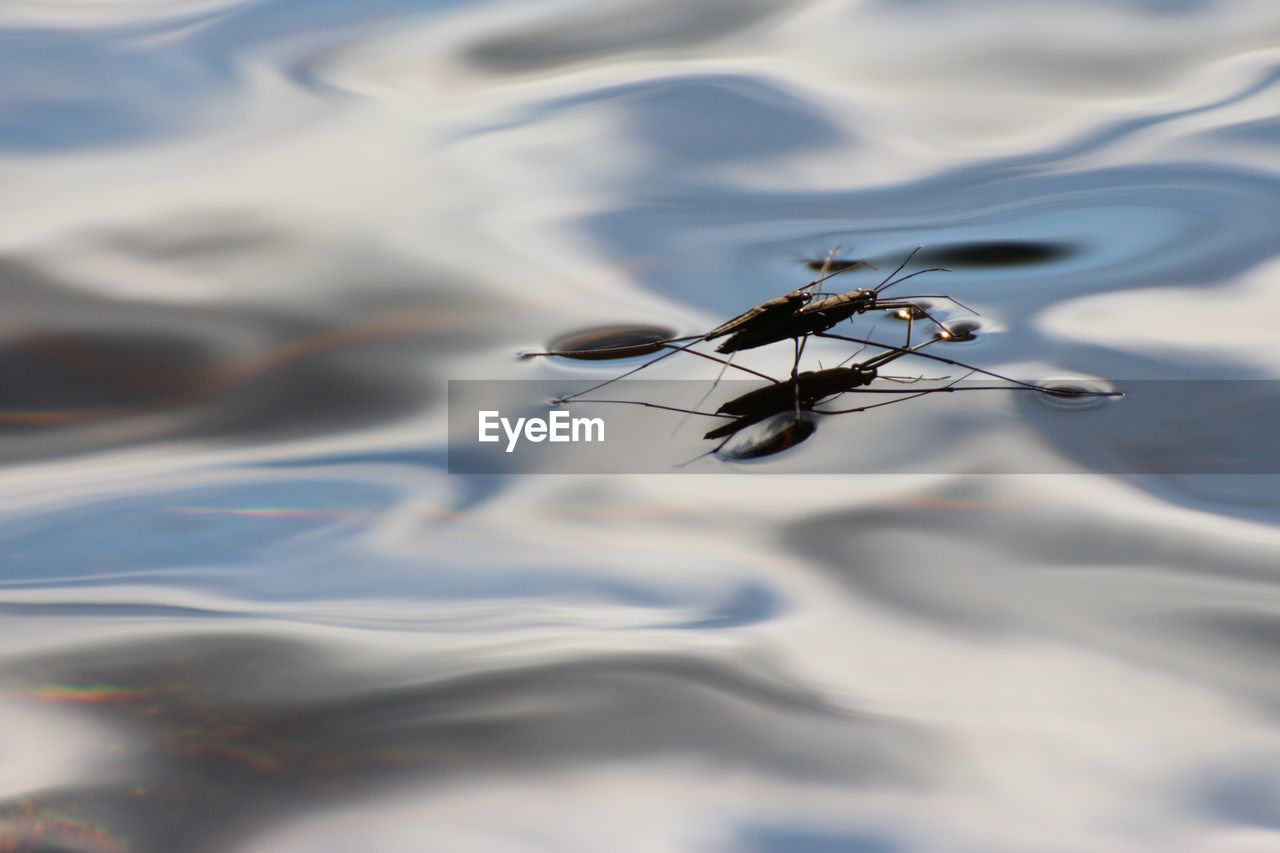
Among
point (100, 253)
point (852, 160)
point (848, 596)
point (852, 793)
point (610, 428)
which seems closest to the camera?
point (852, 793)

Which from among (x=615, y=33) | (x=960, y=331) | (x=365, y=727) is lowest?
(x=365, y=727)

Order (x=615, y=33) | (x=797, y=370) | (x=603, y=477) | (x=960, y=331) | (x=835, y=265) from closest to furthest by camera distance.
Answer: (x=603, y=477) < (x=797, y=370) < (x=960, y=331) < (x=835, y=265) < (x=615, y=33)

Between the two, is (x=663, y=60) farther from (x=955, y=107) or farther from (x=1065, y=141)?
(x=1065, y=141)

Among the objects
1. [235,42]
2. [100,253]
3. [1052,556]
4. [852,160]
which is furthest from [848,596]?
[235,42]

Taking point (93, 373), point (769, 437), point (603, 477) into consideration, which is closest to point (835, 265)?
point (769, 437)

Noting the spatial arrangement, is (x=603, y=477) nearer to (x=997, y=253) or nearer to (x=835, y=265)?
(x=835, y=265)

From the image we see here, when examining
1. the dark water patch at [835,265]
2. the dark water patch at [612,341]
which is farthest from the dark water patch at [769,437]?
the dark water patch at [835,265]
